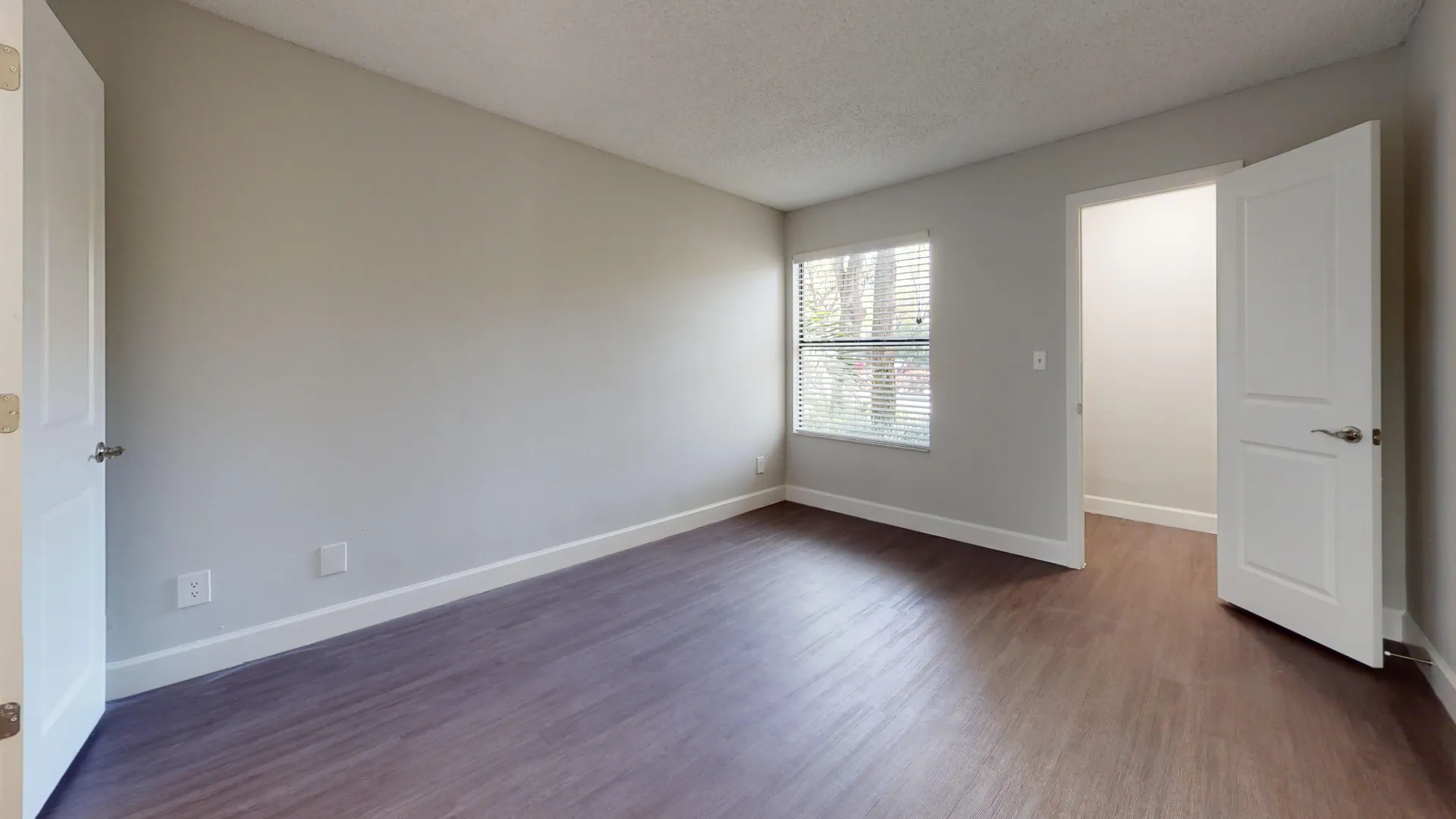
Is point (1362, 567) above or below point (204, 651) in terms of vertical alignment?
above

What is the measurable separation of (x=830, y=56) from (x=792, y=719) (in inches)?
104

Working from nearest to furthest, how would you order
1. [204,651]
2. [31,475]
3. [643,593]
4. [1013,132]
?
1. [31,475]
2. [204,651]
3. [643,593]
4. [1013,132]

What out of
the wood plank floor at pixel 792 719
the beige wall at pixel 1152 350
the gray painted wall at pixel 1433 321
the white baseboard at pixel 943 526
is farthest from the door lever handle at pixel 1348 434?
the beige wall at pixel 1152 350

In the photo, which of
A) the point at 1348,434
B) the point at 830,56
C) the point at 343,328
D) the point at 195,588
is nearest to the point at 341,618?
the point at 195,588

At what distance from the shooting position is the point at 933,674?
7.18ft

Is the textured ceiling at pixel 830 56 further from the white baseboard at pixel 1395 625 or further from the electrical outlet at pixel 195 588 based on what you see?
the white baseboard at pixel 1395 625

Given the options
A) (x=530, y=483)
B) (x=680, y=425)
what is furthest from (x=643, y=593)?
(x=680, y=425)

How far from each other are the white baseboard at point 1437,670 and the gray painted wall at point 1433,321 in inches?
1.6

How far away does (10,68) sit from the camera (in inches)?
51.1

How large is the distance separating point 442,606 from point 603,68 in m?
2.71

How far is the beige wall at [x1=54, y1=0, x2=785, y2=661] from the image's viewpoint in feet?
6.70

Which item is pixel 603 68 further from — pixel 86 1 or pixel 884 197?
pixel 884 197

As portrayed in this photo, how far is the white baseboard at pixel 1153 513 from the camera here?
Result: 4.07 m

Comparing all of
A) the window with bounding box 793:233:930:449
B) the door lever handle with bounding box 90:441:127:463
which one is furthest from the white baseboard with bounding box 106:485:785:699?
the window with bounding box 793:233:930:449
